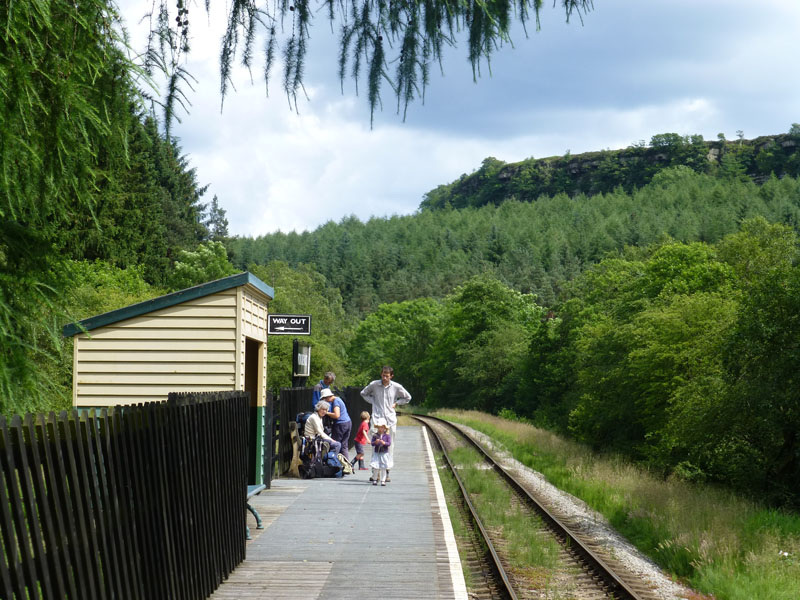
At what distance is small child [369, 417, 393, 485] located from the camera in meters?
13.9

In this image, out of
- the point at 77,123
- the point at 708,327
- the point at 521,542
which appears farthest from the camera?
the point at 708,327

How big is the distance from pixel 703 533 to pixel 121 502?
1018cm

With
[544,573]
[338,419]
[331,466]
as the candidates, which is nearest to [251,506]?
[544,573]

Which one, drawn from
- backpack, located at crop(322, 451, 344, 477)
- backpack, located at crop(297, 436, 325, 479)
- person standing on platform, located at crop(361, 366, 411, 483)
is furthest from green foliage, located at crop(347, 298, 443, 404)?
person standing on platform, located at crop(361, 366, 411, 483)

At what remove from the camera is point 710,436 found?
2242 cm

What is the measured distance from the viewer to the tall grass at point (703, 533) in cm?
1012

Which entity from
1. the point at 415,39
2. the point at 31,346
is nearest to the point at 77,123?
the point at 31,346

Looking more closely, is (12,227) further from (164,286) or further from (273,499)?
(164,286)

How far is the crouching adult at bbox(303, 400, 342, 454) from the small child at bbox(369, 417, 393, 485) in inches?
43.3

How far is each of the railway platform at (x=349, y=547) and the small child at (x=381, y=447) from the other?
36 cm

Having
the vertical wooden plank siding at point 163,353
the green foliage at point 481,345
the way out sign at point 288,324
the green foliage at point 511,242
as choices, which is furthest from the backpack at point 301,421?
the green foliage at point 511,242

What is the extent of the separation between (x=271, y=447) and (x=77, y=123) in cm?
905

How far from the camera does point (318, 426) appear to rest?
14.7 m

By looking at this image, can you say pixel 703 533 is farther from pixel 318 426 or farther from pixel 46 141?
pixel 46 141
